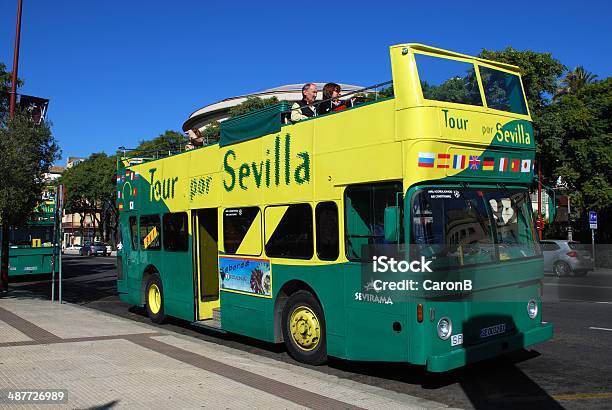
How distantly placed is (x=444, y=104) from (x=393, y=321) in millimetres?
2544

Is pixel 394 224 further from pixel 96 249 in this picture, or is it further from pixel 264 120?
pixel 96 249

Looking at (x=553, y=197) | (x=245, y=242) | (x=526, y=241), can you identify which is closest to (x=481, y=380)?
(x=526, y=241)

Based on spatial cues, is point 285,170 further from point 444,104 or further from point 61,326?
point 61,326

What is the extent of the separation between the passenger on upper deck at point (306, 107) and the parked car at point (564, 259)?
1659cm

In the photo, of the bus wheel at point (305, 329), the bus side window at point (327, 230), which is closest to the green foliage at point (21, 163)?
the bus wheel at point (305, 329)

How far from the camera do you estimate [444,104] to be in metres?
6.53

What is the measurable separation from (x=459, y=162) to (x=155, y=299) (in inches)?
312

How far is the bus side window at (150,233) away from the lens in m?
11.9

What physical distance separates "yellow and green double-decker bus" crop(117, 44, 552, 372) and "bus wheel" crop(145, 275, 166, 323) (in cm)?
275

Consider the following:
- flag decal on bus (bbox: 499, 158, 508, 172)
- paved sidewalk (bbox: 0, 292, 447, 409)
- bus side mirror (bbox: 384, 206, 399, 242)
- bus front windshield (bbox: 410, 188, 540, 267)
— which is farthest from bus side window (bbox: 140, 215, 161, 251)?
flag decal on bus (bbox: 499, 158, 508, 172)

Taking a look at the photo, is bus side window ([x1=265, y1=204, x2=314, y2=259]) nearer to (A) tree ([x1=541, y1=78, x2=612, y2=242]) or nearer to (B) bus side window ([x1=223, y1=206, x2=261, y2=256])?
(B) bus side window ([x1=223, y1=206, x2=261, y2=256])

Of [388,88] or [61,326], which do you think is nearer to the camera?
[388,88]

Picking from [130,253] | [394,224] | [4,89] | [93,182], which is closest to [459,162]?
[394,224]

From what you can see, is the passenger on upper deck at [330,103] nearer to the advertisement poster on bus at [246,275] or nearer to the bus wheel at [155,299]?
the advertisement poster on bus at [246,275]
